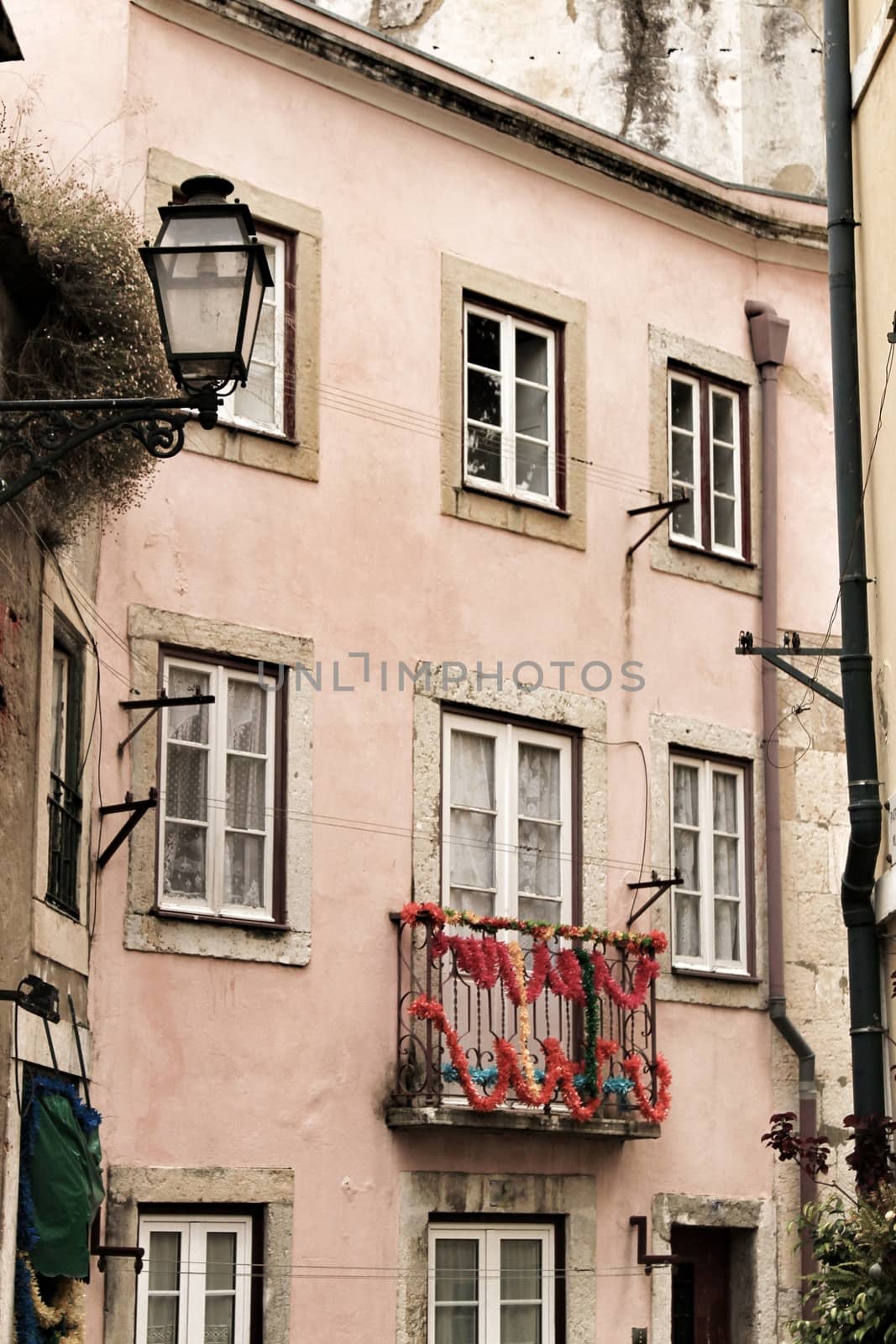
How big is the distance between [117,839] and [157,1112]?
1.42m

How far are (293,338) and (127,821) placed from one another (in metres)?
3.20

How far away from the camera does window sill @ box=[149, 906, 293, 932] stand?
12.5 metres

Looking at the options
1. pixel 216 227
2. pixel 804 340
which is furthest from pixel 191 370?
pixel 804 340

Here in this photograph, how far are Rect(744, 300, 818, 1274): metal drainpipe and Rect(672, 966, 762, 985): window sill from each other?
173mm

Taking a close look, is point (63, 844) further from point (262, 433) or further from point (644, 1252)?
point (644, 1252)

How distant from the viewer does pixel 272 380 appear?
13789mm

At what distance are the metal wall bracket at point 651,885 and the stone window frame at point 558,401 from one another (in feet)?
6.99

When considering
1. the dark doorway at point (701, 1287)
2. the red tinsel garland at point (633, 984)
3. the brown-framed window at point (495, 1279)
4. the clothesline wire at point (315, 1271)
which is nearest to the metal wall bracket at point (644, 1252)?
the dark doorway at point (701, 1287)

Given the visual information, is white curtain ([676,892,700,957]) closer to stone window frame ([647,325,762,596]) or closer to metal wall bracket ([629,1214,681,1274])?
metal wall bracket ([629,1214,681,1274])

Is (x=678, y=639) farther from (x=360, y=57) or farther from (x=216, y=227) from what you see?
(x=216, y=227)

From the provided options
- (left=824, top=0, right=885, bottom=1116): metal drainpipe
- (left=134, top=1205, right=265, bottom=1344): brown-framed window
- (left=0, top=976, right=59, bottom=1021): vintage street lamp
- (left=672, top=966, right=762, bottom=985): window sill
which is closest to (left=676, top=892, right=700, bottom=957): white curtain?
(left=672, top=966, right=762, bottom=985): window sill

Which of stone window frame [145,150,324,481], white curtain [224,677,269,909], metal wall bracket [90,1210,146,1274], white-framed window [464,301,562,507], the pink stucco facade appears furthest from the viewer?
white-framed window [464,301,562,507]

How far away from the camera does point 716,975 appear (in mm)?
15188

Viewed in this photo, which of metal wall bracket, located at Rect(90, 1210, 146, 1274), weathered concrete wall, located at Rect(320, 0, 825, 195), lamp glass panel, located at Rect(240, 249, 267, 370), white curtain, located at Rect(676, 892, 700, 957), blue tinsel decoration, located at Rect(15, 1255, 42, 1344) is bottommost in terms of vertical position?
blue tinsel decoration, located at Rect(15, 1255, 42, 1344)
